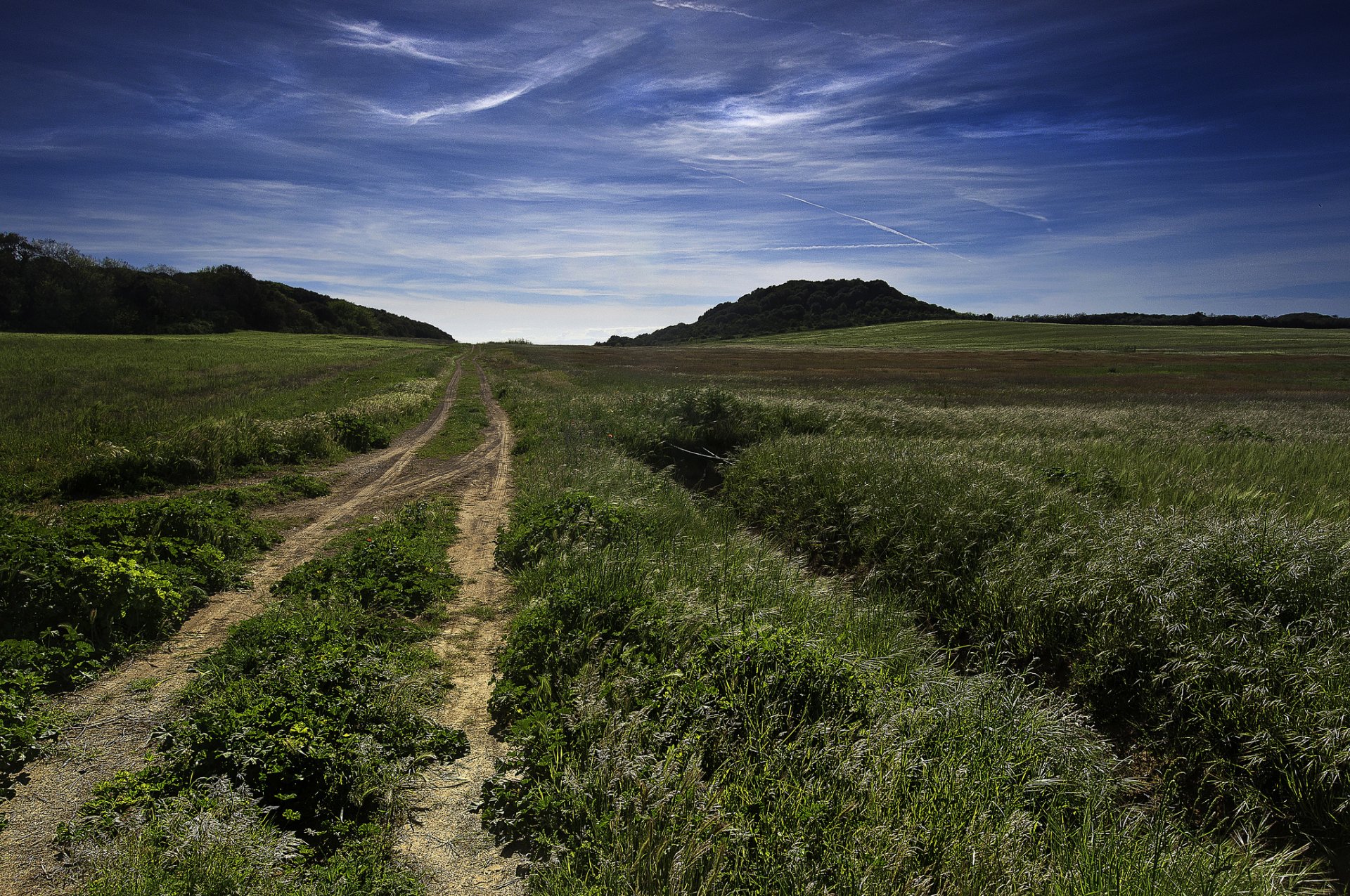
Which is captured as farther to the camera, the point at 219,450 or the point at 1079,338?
the point at 1079,338

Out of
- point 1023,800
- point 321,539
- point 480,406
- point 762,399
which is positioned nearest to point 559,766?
point 1023,800

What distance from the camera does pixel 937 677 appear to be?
4703 millimetres

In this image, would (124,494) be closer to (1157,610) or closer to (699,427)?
(699,427)

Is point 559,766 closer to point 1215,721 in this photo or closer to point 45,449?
point 1215,721

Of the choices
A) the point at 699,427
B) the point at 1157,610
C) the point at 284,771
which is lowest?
the point at 284,771

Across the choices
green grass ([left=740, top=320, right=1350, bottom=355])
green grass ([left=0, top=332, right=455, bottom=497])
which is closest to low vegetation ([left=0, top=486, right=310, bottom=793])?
green grass ([left=0, top=332, right=455, bottom=497])

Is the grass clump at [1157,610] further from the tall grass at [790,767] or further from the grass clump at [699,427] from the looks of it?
the grass clump at [699,427]

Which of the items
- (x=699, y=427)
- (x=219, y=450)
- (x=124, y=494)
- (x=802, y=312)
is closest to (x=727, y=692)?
(x=124, y=494)

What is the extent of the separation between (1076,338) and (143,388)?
89.7 metres

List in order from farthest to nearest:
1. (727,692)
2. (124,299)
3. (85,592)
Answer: (124,299) < (85,592) < (727,692)

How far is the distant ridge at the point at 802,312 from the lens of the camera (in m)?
129

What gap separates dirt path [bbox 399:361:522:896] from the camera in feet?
10.5

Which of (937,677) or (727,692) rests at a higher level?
(727,692)

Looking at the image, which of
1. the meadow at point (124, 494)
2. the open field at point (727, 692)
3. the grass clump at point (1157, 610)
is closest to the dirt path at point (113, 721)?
the open field at point (727, 692)
